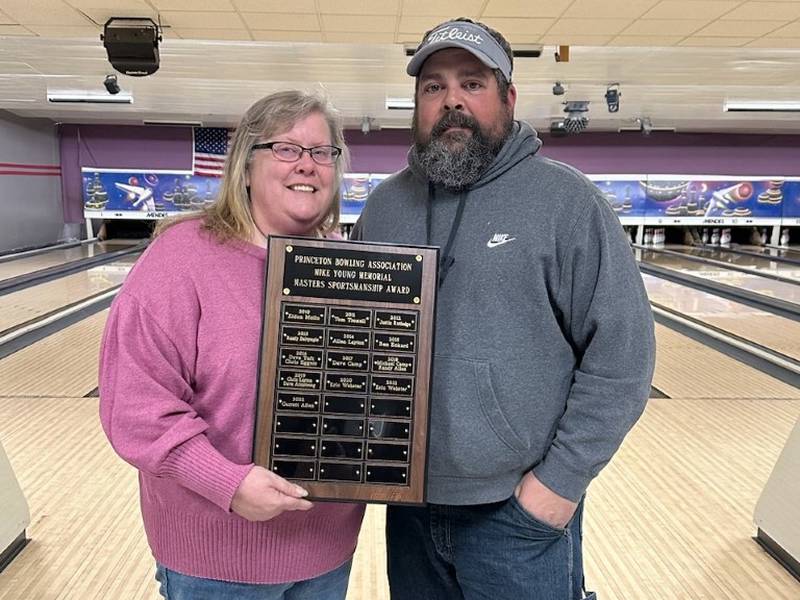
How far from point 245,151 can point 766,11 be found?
4116mm

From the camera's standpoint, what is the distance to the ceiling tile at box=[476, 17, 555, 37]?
4.35m

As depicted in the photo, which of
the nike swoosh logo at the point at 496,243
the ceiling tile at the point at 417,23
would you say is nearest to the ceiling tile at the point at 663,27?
the ceiling tile at the point at 417,23

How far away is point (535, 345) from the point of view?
113cm

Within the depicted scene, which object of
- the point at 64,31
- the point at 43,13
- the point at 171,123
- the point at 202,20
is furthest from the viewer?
the point at 171,123

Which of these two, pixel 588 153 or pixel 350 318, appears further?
pixel 588 153

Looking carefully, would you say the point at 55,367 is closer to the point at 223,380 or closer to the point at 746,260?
the point at 223,380

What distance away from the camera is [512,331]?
3.69ft

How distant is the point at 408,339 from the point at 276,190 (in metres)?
0.31

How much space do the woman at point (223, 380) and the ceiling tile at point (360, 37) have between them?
3827 millimetres

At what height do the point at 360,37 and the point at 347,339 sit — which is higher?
the point at 360,37

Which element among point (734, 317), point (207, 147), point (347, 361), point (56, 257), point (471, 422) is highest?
point (207, 147)

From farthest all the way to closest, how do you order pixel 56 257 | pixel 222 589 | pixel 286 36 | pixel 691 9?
1. pixel 56 257
2. pixel 286 36
3. pixel 691 9
4. pixel 222 589

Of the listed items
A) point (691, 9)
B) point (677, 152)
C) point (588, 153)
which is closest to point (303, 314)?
point (691, 9)

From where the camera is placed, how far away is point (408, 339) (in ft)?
3.45
